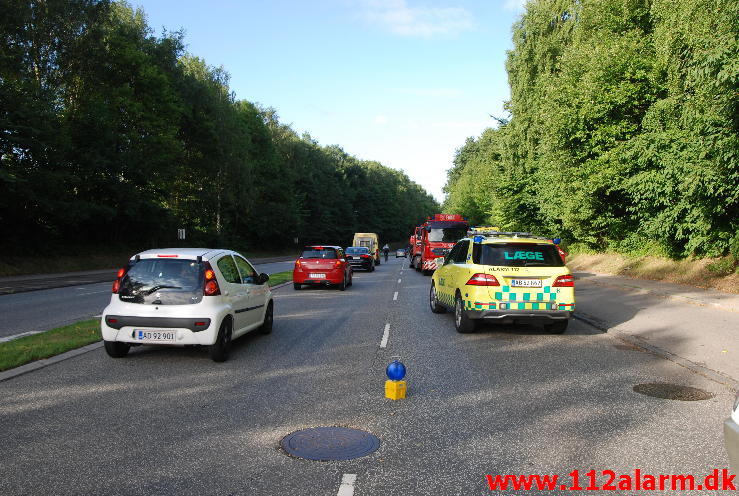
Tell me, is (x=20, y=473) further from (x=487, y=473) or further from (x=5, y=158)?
(x=5, y=158)

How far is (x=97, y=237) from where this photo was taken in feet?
125

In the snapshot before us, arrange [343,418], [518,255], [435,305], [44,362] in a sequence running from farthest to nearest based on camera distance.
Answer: [435,305] → [518,255] → [44,362] → [343,418]

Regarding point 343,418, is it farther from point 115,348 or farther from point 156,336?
point 115,348

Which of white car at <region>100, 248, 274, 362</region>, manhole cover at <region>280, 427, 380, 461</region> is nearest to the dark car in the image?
white car at <region>100, 248, 274, 362</region>

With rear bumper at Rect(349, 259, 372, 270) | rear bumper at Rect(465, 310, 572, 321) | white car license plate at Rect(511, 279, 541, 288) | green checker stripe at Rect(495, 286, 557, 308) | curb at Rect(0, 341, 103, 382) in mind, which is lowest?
rear bumper at Rect(349, 259, 372, 270)

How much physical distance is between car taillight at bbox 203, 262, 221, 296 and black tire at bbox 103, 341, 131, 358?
57.8 inches

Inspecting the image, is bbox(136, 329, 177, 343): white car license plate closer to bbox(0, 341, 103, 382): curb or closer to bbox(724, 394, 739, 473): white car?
bbox(0, 341, 103, 382): curb

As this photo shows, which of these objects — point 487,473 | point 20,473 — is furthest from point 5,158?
point 487,473

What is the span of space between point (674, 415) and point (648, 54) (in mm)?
21463

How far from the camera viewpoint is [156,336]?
7.78 m

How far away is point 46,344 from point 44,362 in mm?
1260

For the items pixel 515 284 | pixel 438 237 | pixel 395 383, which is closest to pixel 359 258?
pixel 438 237

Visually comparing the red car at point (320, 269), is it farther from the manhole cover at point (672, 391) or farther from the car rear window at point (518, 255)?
the manhole cover at point (672, 391)

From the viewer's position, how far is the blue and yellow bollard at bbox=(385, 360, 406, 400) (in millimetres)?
6000
